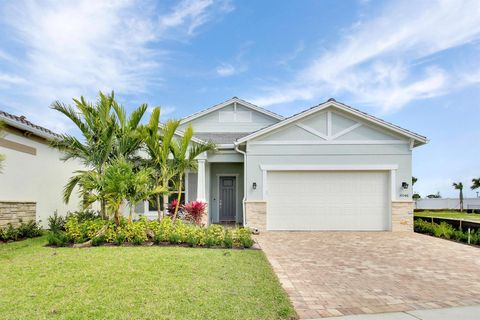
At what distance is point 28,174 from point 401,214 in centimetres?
1391

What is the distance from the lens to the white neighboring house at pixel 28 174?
1068 cm

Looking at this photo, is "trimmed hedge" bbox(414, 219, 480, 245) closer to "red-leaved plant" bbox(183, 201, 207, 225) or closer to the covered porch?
the covered porch

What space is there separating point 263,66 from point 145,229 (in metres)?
9.50

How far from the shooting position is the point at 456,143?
1530cm

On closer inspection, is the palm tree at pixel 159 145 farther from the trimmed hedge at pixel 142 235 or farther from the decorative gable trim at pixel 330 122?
the decorative gable trim at pixel 330 122

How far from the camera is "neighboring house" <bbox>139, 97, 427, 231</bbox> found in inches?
519

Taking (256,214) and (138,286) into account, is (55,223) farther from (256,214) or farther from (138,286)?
(138,286)

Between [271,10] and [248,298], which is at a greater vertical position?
[271,10]

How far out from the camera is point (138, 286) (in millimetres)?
5215

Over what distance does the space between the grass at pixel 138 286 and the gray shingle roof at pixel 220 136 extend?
8378mm

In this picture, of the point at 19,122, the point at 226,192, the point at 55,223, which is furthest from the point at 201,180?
the point at 19,122

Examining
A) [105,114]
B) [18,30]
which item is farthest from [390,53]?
[18,30]

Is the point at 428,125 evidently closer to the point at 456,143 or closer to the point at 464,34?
the point at 456,143

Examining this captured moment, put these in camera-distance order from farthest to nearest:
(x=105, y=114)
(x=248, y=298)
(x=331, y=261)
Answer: (x=105, y=114) → (x=331, y=261) → (x=248, y=298)
